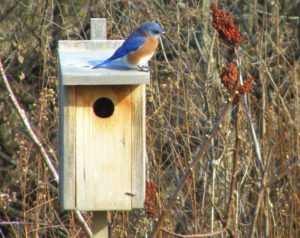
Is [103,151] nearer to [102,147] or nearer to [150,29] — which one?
[102,147]

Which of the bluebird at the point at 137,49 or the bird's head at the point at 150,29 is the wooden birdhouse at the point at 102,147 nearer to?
the bluebird at the point at 137,49

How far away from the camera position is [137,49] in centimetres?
305

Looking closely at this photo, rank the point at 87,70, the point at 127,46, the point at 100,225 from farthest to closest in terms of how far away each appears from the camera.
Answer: the point at 127,46 → the point at 100,225 → the point at 87,70

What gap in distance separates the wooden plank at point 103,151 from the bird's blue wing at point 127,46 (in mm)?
185

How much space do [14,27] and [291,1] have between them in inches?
112

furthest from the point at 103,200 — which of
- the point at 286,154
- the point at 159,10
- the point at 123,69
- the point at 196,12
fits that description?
the point at 159,10

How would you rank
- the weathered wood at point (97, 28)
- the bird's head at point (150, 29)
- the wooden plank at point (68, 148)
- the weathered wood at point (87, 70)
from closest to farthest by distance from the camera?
1. the weathered wood at point (87, 70)
2. the wooden plank at point (68, 148)
3. the weathered wood at point (97, 28)
4. the bird's head at point (150, 29)

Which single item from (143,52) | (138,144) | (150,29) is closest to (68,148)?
(138,144)

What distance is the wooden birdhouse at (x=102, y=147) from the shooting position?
8.43ft

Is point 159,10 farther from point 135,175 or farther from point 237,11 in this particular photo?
point 135,175

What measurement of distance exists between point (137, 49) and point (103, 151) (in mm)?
697

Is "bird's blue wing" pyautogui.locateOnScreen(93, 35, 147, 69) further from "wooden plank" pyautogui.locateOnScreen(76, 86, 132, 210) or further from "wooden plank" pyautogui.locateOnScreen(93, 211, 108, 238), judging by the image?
"wooden plank" pyautogui.locateOnScreen(93, 211, 108, 238)

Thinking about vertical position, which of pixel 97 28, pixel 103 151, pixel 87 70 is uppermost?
pixel 97 28

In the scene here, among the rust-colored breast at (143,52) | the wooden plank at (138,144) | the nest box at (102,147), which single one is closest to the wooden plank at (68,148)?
the nest box at (102,147)
